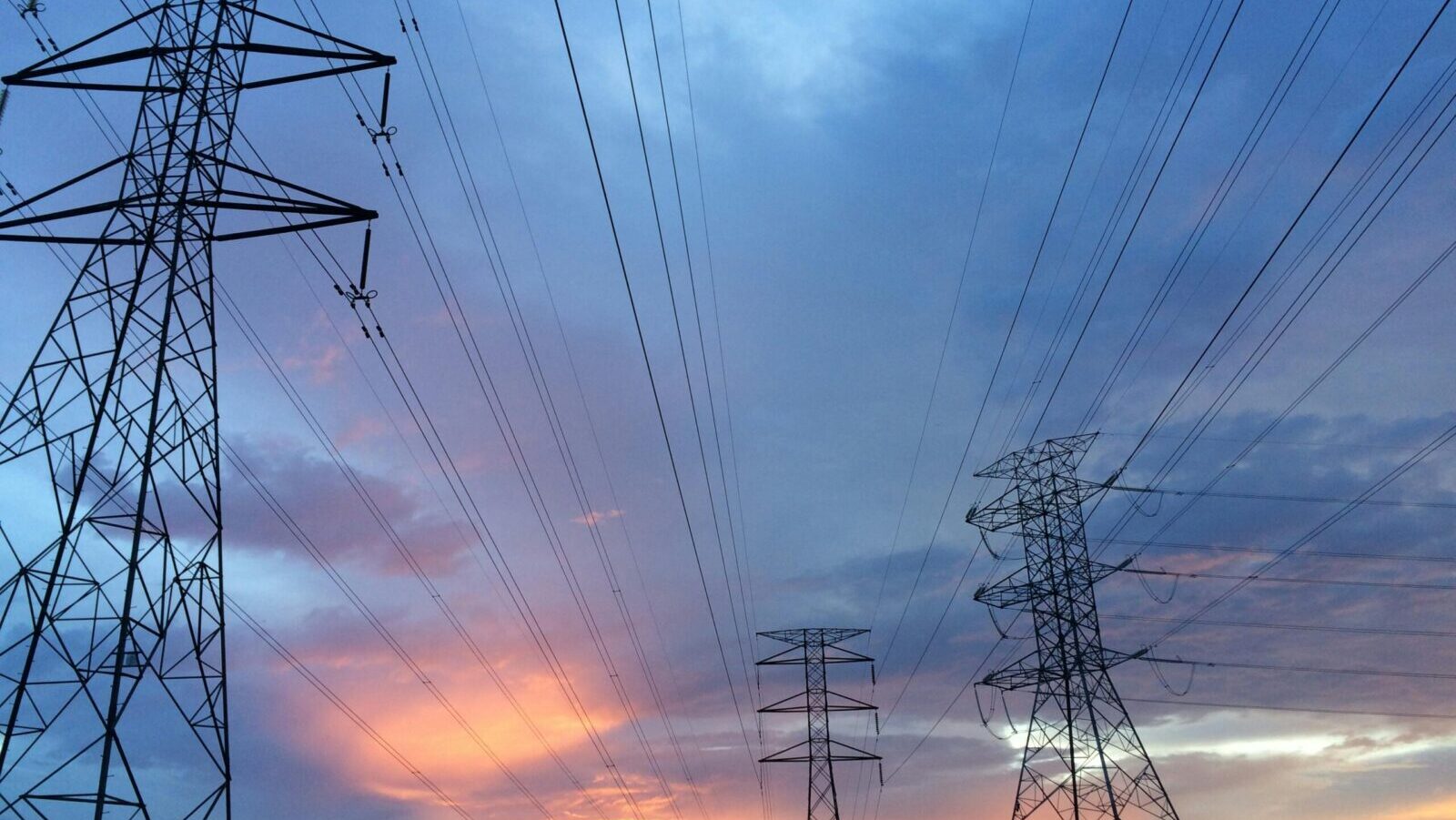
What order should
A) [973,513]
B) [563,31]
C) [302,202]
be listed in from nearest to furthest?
1. [563,31]
2. [302,202]
3. [973,513]

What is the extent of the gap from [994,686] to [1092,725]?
5139 mm

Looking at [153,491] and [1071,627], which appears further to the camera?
[1071,627]

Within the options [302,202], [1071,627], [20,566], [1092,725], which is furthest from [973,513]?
[20,566]

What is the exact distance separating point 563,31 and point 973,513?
35130 millimetres

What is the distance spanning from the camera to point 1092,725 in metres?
38.4

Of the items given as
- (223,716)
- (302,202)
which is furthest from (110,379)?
(223,716)

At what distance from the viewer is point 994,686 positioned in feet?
141

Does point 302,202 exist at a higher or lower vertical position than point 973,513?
lower

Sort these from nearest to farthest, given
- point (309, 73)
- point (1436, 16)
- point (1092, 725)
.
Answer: point (1436, 16) < point (309, 73) < point (1092, 725)

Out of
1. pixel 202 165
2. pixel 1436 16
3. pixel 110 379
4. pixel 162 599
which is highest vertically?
pixel 202 165

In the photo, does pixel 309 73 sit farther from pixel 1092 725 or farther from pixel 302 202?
pixel 1092 725

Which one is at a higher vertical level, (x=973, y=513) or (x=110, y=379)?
(x=973, y=513)

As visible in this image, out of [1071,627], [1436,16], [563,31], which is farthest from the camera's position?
[1071,627]

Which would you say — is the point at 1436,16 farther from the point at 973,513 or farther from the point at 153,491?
the point at 973,513
